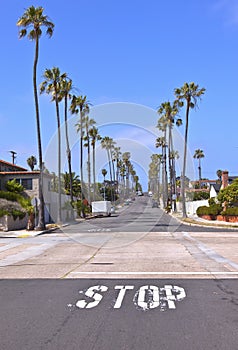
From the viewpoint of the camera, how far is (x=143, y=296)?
364 inches

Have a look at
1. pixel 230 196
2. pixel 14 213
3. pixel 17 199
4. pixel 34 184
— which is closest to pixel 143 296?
A: pixel 14 213

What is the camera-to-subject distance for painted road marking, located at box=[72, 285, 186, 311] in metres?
8.41

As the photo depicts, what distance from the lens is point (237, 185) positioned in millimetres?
41219

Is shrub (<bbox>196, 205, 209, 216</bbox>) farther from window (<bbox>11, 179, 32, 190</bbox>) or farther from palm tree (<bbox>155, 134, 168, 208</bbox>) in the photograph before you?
palm tree (<bbox>155, 134, 168, 208</bbox>)

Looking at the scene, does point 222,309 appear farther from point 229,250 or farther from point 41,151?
point 41,151

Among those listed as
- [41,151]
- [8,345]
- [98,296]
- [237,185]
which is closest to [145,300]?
[98,296]

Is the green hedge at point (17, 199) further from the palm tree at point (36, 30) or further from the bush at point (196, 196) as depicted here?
the bush at point (196, 196)

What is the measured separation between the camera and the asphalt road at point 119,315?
6184mm

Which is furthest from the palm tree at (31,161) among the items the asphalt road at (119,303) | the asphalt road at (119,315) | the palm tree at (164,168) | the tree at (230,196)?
the asphalt road at (119,315)

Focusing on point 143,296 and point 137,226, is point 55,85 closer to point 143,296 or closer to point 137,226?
point 137,226

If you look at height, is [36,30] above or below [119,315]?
above

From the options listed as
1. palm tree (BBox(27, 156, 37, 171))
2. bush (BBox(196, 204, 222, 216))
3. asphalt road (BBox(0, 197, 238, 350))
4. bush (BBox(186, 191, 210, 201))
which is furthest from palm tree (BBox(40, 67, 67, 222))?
palm tree (BBox(27, 156, 37, 171))

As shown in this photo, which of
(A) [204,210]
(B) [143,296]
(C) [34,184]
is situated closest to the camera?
(B) [143,296]

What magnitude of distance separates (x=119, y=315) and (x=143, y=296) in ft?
5.52
